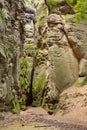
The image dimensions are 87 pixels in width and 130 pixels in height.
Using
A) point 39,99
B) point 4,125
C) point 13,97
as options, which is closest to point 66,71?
point 39,99

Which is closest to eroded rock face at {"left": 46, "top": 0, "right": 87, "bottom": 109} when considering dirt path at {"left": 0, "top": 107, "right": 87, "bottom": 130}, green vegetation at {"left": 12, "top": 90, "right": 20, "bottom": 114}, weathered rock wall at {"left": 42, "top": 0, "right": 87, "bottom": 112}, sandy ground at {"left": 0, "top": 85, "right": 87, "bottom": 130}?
weathered rock wall at {"left": 42, "top": 0, "right": 87, "bottom": 112}

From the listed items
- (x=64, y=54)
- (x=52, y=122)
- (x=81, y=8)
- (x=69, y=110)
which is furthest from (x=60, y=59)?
(x=81, y=8)

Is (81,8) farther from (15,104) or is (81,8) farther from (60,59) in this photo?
(15,104)

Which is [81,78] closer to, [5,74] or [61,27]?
[61,27]

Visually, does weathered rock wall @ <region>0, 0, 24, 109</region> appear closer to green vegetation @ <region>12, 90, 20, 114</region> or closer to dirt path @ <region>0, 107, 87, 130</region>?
green vegetation @ <region>12, 90, 20, 114</region>

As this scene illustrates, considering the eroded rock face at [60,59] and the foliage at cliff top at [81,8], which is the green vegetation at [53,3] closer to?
the eroded rock face at [60,59]

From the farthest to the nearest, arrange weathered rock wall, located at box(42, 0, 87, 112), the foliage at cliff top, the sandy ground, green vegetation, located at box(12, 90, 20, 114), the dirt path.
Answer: weathered rock wall, located at box(42, 0, 87, 112) < green vegetation, located at box(12, 90, 20, 114) < the sandy ground < the dirt path < the foliage at cliff top

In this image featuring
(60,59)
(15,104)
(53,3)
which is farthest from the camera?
(53,3)

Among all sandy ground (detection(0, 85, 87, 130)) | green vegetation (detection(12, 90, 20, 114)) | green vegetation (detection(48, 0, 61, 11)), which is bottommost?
green vegetation (detection(12, 90, 20, 114))

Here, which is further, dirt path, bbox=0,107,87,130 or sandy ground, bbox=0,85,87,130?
sandy ground, bbox=0,85,87,130

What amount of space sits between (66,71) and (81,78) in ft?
5.37

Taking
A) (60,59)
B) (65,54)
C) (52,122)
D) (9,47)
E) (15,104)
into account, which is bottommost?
(15,104)

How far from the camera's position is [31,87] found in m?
24.3

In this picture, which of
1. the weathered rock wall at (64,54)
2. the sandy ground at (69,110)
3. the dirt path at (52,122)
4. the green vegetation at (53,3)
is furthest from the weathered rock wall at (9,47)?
the weathered rock wall at (64,54)
